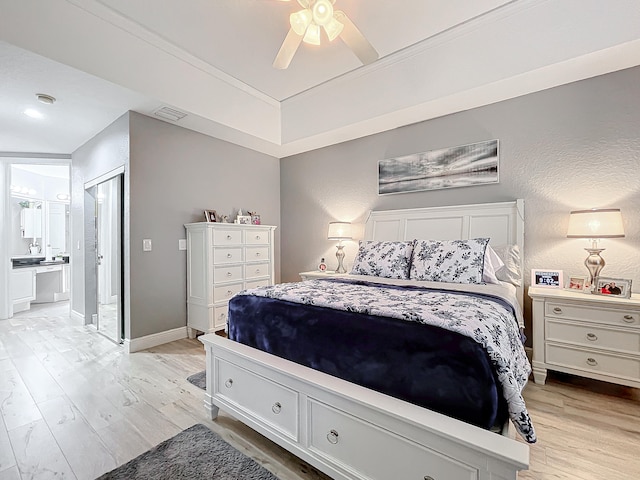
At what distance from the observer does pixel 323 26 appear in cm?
193

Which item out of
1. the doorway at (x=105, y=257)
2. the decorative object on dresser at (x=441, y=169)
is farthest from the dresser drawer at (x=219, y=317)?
the decorative object on dresser at (x=441, y=169)

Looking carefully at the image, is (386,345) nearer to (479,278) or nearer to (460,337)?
(460,337)

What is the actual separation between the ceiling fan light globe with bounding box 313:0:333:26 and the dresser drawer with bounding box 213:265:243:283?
8.24ft

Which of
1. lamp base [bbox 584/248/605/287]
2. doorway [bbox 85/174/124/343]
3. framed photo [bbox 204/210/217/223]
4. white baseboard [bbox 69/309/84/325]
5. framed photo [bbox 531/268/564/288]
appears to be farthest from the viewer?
white baseboard [bbox 69/309/84/325]

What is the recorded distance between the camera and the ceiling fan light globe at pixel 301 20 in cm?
190

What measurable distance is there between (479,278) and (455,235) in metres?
0.80

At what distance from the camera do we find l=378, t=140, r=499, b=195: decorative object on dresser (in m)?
2.98

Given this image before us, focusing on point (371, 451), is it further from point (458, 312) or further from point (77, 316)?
point (77, 316)

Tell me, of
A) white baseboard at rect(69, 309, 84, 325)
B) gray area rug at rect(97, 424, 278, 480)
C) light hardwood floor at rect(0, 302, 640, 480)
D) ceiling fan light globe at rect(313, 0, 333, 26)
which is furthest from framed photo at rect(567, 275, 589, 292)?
white baseboard at rect(69, 309, 84, 325)

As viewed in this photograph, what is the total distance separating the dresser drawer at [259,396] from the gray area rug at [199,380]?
53cm

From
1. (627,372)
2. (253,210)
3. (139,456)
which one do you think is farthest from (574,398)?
(253,210)

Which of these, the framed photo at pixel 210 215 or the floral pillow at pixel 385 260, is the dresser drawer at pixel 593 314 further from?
the framed photo at pixel 210 215

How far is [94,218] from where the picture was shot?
3799 mm

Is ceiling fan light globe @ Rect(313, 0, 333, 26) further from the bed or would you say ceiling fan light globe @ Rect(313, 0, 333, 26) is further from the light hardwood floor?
the light hardwood floor
